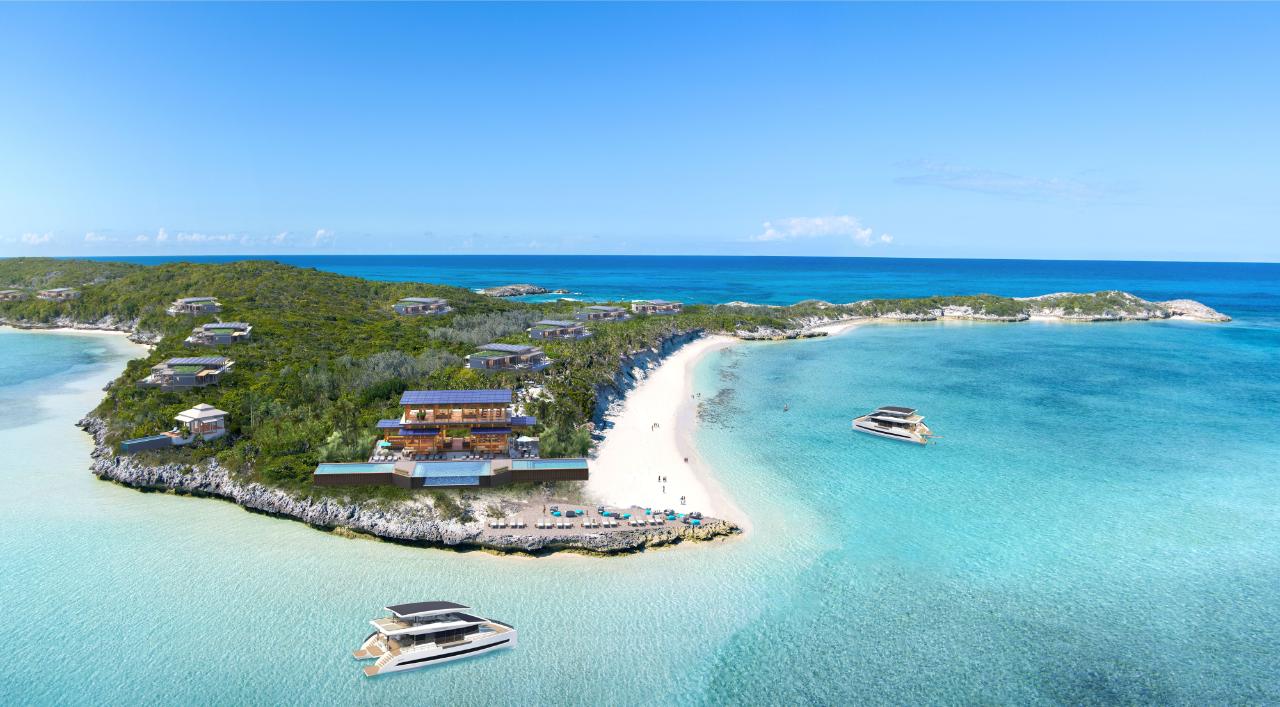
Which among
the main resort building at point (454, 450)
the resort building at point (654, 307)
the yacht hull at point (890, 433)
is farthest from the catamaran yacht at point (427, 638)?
the resort building at point (654, 307)

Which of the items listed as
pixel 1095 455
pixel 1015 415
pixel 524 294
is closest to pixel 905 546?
pixel 1095 455

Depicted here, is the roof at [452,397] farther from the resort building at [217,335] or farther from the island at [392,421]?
the resort building at [217,335]

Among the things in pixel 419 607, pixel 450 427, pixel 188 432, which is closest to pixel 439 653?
pixel 419 607

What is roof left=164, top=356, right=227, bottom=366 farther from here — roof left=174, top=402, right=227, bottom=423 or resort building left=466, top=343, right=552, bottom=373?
resort building left=466, top=343, right=552, bottom=373

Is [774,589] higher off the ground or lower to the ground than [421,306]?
lower

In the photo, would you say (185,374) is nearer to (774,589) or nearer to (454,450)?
(454,450)

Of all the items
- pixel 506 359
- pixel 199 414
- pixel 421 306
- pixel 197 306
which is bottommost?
pixel 199 414
